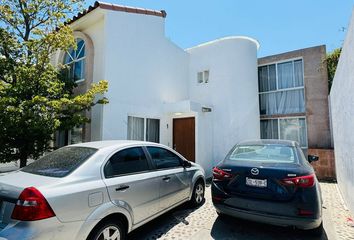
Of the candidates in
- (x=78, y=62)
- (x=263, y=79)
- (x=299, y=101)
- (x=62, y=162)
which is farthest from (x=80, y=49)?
(x=299, y=101)

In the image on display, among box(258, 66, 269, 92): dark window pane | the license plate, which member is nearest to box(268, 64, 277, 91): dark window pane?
box(258, 66, 269, 92): dark window pane

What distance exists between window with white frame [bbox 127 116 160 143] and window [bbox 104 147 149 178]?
179 inches

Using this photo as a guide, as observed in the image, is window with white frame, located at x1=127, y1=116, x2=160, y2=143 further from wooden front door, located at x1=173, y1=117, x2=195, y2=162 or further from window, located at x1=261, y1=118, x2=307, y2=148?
window, located at x1=261, y1=118, x2=307, y2=148

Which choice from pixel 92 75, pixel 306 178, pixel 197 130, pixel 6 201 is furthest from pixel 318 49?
pixel 6 201

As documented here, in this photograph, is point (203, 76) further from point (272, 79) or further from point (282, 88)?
point (282, 88)

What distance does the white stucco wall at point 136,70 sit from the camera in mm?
8125

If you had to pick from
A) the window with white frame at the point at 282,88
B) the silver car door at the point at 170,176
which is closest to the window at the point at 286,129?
the window with white frame at the point at 282,88

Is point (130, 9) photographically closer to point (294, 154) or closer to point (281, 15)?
point (281, 15)

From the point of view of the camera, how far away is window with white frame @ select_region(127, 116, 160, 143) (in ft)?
28.7

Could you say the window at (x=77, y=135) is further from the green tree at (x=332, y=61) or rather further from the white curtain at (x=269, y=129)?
the green tree at (x=332, y=61)

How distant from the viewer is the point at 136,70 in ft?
29.7

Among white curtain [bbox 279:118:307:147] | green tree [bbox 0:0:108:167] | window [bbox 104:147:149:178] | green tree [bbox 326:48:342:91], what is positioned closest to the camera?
window [bbox 104:147:149:178]

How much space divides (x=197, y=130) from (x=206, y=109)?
52.8 inches

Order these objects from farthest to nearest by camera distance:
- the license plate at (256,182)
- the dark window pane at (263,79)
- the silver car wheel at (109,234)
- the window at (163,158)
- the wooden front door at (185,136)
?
the dark window pane at (263,79), the wooden front door at (185,136), the window at (163,158), the license plate at (256,182), the silver car wheel at (109,234)
